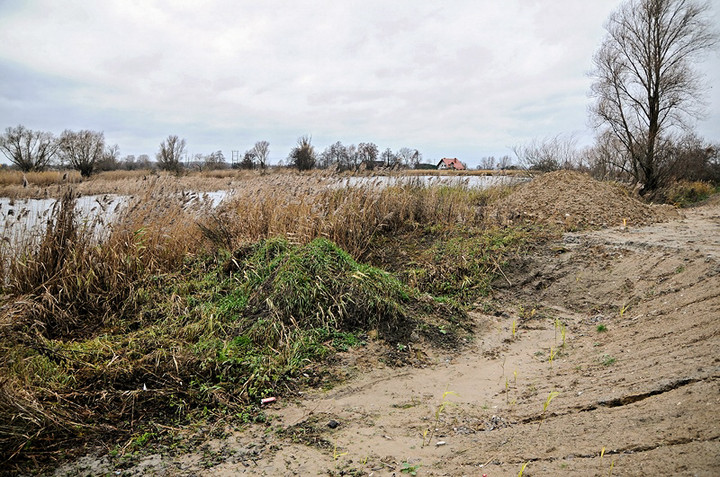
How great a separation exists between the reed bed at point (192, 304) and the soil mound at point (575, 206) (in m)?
1.39

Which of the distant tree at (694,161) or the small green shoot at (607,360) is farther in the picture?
the distant tree at (694,161)

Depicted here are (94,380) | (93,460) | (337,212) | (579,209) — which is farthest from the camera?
(579,209)

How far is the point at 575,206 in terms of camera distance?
9.09 meters

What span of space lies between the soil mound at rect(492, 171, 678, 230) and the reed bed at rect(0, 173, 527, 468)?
1390 mm

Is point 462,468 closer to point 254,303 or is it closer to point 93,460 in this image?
point 93,460

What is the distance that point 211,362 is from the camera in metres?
3.60

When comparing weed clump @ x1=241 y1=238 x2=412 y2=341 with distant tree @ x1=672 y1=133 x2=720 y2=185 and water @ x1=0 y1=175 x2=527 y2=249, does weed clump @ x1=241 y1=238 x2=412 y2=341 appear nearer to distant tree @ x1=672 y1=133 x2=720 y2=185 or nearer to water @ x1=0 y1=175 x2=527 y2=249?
water @ x1=0 y1=175 x2=527 y2=249

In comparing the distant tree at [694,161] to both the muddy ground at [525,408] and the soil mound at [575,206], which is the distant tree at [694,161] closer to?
the soil mound at [575,206]

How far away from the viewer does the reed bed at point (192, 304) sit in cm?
311

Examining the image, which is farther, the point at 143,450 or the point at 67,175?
the point at 67,175

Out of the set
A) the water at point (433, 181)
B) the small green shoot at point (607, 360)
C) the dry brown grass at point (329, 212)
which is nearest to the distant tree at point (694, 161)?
the water at point (433, 181)

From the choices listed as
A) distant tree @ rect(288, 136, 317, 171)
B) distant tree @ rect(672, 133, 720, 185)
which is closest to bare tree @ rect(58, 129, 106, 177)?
distant tree @ rect(288, 136, 317, 171)

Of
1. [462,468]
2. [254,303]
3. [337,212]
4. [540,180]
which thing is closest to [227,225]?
[337,212]

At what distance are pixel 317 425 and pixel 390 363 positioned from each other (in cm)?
117
